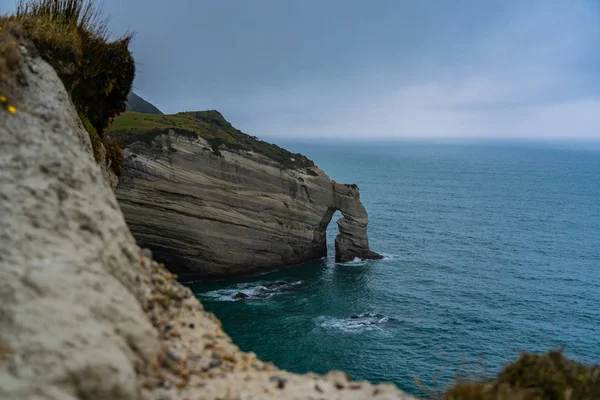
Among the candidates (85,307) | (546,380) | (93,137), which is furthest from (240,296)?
(85,307)

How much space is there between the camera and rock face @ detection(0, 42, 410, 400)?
6215 mm

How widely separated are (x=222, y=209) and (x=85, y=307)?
51068 millimetres

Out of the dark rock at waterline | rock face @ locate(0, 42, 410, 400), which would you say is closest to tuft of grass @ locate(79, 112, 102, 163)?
rock face @ locate(0, 42, 410, 400)

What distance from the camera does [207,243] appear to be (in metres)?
56.5

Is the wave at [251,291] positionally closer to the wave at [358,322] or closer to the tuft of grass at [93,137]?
the wave at [358,322]

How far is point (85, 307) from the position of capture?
711cm

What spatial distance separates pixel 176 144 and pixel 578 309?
158ft

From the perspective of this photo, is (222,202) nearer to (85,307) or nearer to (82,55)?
(82,55)

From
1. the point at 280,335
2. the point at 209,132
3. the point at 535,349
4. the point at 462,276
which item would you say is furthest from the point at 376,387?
the point at 209,132

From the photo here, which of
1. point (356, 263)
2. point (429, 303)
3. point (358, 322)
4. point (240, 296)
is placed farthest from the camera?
point (356, 263)

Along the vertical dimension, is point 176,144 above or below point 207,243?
above

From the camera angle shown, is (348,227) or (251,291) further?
(348,227)

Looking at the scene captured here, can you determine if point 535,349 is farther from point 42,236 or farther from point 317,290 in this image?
point 42,236

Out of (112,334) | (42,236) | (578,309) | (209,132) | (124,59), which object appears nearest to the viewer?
(112,334)
